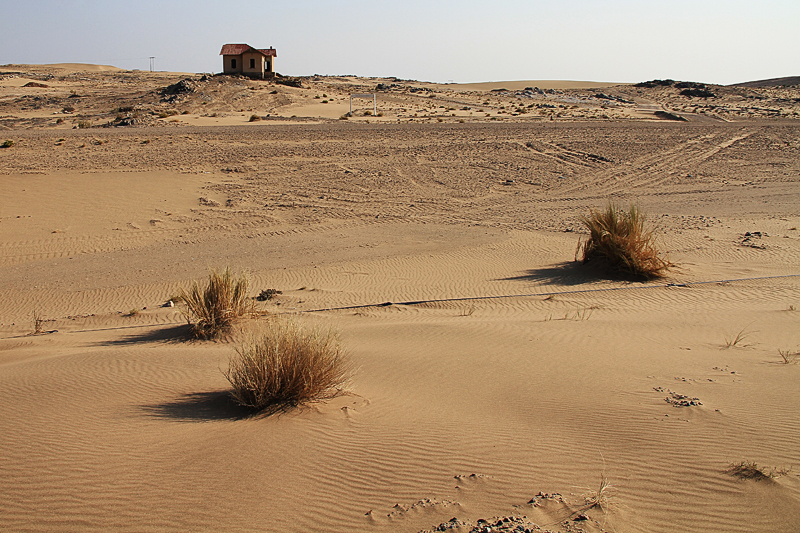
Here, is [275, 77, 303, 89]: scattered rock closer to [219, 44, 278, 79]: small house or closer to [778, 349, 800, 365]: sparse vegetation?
[219, 44, 278, 79]: small house

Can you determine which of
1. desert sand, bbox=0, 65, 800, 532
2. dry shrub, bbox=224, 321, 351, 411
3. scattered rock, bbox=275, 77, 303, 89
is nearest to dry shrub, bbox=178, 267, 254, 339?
desert sand, bbox=0, 65, 800, 532

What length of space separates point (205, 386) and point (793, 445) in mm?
4974

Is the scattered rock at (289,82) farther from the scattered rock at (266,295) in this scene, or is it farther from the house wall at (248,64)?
the scattered rock at (266,295)

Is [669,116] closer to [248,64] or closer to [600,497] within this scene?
[248,64]

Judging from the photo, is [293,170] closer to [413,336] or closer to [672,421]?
[413,336]

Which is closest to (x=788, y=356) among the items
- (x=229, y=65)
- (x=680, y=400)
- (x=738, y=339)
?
(x=738, y=339)

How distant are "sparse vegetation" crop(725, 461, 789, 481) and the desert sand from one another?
0.04 m

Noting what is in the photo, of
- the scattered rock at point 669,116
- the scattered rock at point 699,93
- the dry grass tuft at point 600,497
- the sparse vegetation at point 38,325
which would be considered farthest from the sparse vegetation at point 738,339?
the scattered rock at point 699,93

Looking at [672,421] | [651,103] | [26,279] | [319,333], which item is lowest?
[26,279]

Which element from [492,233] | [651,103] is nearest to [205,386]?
[492,233]

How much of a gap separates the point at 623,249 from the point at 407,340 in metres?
5.79

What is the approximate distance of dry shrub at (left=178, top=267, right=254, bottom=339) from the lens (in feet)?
28.1

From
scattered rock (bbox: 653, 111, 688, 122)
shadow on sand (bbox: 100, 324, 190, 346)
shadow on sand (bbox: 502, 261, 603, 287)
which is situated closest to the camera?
shadow on sand (bbox: 100, 324, 190, 346)

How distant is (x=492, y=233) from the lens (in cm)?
1655
